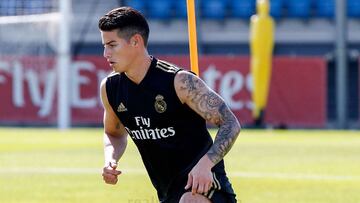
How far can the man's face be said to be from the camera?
20.4 feet

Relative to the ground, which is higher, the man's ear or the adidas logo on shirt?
the man's ear

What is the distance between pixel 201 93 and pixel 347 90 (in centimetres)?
2686

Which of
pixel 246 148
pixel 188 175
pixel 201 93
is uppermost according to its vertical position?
pixel 201 93

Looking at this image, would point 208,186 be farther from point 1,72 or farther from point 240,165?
point 1,72

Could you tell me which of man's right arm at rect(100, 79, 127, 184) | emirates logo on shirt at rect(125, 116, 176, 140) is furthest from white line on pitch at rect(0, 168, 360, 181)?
emirates logo on shirt at rect(125, 116, 176, 140)

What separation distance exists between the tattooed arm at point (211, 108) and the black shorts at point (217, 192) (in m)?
0.21

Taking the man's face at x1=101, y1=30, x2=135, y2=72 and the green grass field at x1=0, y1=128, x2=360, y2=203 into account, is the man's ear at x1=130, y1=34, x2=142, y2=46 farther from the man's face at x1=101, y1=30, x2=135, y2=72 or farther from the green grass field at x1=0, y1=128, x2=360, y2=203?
the green grass field at x1=0, y1=128, x2=360, y2=203

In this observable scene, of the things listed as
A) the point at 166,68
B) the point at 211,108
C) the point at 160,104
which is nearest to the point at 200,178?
the point at 211,108

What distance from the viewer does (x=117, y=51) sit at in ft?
20.5

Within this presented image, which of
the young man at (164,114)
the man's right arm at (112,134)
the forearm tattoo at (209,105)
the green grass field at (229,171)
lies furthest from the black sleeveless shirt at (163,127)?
the green grass field at (229,171)

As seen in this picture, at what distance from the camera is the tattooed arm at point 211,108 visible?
615 centimetres

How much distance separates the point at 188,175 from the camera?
626cm

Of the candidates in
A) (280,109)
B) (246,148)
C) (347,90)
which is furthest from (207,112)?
(347,90)

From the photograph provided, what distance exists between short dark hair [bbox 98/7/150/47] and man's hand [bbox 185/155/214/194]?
2.88 ft
